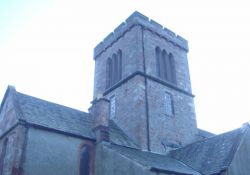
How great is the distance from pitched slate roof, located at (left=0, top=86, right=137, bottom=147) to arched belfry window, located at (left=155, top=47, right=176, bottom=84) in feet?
21.3

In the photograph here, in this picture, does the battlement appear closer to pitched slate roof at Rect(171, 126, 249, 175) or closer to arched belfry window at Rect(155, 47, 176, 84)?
arched belfry window at Rect(155, 47, 176, 84)

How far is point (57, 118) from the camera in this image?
20562 millimetres

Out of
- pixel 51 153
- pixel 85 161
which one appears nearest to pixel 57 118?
pixel 51 153

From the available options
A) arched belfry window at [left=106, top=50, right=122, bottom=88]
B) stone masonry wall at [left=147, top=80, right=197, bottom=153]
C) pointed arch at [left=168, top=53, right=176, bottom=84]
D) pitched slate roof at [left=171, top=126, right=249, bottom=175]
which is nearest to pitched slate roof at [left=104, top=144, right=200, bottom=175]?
pitched slate roof at [left=171, top=126, right=249, bottom=175]

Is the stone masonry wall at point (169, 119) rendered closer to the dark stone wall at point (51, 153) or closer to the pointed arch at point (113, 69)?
the pointed arch at point (113, 69)

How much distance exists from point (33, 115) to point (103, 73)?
1057 cm

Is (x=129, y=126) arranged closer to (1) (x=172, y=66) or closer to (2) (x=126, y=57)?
(2) (x=126, y=57)

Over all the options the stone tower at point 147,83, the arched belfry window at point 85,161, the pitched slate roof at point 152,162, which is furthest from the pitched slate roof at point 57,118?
the stone tower at point 147,83

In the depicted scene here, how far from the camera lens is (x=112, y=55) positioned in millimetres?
28578

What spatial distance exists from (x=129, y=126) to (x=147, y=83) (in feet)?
12.2

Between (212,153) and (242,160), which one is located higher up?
(212,153)

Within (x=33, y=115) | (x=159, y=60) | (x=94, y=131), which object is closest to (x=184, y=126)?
(x=159, y=60)

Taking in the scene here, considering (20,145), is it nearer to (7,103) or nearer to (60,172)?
(60,172)

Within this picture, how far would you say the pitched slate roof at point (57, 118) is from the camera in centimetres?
1898
